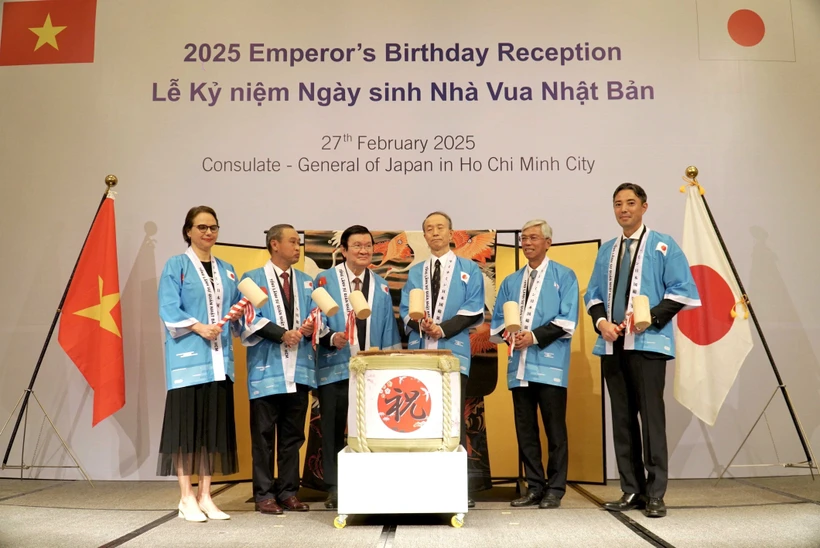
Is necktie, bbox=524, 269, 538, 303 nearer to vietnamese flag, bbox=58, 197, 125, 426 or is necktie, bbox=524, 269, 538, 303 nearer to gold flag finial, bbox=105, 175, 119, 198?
vietnamese flag, bbox=58, 197, 125, 426

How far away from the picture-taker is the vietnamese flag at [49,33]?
544cm

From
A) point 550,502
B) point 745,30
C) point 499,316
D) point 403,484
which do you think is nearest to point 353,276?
point 499,316

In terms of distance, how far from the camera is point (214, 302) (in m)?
3.74

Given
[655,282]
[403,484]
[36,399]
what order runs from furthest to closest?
[36,399] → [655,282] → [403,484]

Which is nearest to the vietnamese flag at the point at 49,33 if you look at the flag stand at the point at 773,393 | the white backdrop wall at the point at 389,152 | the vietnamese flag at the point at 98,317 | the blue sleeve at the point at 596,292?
the white backdrop wall at the point at 389,152

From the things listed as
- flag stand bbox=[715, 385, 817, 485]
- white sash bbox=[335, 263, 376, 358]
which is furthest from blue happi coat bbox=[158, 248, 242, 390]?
flag stand bbox=[715, 385, 817, 485]

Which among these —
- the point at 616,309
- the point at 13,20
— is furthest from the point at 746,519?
the point at 13,20

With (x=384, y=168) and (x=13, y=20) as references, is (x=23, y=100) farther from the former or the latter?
(x=384, y=168)

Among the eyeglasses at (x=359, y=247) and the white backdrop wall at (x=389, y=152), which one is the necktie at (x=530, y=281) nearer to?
the eyeglasses at (x=359, y=247)

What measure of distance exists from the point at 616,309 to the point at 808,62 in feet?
9.62

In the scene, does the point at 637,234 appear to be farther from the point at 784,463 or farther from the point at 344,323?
the point at 784,463

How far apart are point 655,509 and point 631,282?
1.11m

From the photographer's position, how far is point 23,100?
5.43 meters

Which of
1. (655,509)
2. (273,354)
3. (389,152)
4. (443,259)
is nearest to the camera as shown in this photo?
(655,509)
